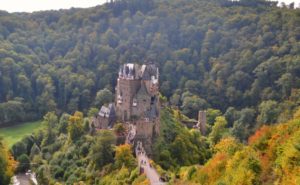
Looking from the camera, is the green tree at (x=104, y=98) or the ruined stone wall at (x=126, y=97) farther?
the green tree at (x=104, y=98)

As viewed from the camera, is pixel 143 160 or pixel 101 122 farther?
pixel 101 122

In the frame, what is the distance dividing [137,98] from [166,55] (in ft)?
231

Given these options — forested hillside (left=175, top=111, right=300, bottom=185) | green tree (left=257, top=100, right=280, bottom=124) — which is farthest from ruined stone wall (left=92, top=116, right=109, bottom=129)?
green tree (left=257, top=100, right=280, bottom=124)

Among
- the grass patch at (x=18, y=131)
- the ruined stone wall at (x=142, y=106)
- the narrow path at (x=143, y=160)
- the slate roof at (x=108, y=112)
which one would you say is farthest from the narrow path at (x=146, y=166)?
the grass patch at (x=18, y=131)

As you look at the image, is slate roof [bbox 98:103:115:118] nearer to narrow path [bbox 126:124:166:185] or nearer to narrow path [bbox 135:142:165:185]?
narrow path [bbox 126:124:166:185]

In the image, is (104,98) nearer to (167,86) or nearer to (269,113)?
(167,86)

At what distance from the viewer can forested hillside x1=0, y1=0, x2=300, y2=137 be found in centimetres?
10988

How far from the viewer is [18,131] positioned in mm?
98812

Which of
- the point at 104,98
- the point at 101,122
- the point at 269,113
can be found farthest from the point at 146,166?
the point at 269,113

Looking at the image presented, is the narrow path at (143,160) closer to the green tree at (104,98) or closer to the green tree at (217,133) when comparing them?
the green tree at (217,133)

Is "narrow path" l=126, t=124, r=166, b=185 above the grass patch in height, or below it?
above

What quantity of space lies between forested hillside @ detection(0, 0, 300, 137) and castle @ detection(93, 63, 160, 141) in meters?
32.1

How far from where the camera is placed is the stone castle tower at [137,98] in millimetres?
65250

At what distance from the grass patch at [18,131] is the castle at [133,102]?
29.4 meters
